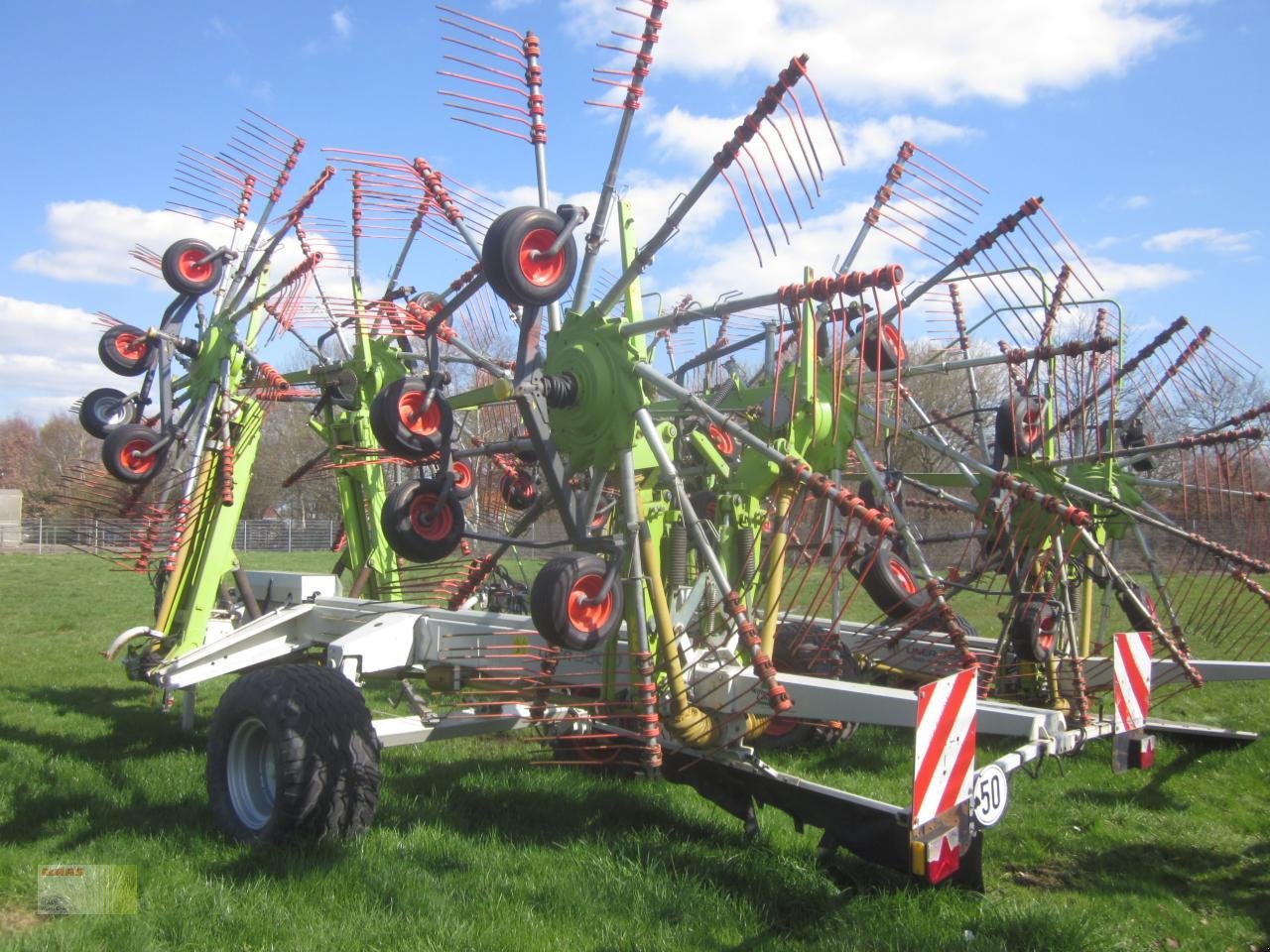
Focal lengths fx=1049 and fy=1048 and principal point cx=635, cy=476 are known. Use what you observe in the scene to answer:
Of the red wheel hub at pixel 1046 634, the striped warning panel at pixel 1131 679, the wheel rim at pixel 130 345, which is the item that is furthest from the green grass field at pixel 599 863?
the wheel rim at pixel 130 345

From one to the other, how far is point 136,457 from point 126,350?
106cm

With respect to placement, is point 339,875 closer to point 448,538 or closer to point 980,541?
point 448,538

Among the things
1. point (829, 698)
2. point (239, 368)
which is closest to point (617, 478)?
point (829, 698)

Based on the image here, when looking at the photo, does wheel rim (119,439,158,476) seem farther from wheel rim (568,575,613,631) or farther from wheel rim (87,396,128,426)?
wheel rim (568,575,613,631)

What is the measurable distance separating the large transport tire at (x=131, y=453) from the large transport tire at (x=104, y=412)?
0.45 meters

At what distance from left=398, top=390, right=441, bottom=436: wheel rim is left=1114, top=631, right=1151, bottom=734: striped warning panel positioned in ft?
10.6

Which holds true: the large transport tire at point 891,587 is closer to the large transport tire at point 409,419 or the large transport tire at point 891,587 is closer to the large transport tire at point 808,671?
the large transport tire at point 808,671

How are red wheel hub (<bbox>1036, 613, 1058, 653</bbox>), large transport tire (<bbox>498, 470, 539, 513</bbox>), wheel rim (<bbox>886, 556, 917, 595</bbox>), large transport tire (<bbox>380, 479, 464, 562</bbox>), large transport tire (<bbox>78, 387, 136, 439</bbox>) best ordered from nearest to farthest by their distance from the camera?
large transport tire (<bbox>380, 479, 464, 562</bbox>) → wheel rim (<bbox>886, 556, 917, 595</bbox>) → red wheel hub (<bbox>1036, 613, 1058, 653</bbox>) → large transport tire (<bbox>78, 387, 136, 439</bbox>) → large transport tire (<bbox>498, 470, 539, 513</bbox>)

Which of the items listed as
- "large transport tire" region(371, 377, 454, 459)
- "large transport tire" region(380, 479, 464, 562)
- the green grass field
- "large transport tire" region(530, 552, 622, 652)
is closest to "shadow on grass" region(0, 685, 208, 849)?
the green grass field

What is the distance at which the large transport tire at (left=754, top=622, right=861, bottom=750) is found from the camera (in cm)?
684

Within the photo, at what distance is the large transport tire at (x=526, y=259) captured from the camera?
4.40 m

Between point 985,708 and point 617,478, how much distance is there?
6.46ft

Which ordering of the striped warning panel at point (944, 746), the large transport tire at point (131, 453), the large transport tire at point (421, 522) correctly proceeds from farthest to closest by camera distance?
the large transport tire at point (131, 453) < the large transport tire at point (421, 522) < the striped warning panel at point (944, 746)

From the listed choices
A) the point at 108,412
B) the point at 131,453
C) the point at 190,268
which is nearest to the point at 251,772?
the point at 131,453
